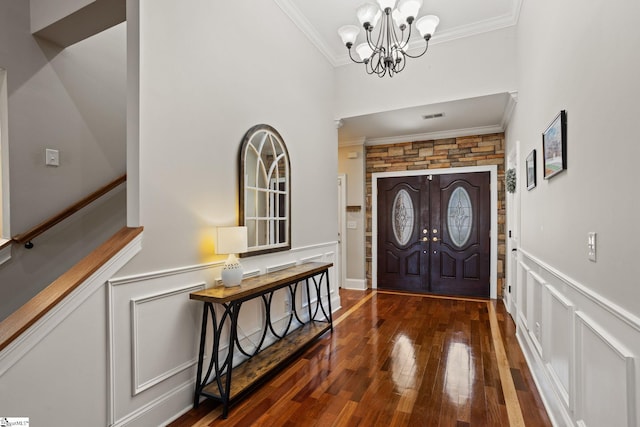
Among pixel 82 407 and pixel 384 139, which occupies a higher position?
pixel 384 139

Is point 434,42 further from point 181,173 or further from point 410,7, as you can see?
A: point 181,173

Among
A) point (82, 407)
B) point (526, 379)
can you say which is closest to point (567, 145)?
point (526, 379)

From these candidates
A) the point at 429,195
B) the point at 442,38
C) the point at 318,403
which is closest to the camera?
the point at 318,403

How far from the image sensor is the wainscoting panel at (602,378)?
1.10 metres

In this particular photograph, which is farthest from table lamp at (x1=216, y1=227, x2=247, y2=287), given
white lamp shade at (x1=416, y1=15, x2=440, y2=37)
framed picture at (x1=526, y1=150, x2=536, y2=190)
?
framed picture at (x1=526, y1=150, x2=536, y2=190)

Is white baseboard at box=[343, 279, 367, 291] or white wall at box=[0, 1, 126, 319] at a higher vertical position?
white wall at box=[0, 1, 126, 319]

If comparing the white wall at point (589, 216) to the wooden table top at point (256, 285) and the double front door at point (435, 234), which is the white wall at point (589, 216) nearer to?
the wooden table top at point (256, 285)

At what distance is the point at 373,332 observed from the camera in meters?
3.45

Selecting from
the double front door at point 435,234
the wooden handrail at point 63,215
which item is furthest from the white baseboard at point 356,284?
the wooden handrail at point 63,215

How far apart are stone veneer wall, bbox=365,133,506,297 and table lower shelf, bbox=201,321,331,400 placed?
2.66m

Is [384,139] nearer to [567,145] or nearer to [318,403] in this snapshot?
[567,145]

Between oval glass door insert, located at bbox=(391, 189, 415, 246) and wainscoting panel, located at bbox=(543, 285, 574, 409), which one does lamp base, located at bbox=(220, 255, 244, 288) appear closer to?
wainscoting panel, located at bbox=(543, 285, 574, 409)

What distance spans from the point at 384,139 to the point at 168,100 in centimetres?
411

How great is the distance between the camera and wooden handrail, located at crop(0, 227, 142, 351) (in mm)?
1315
